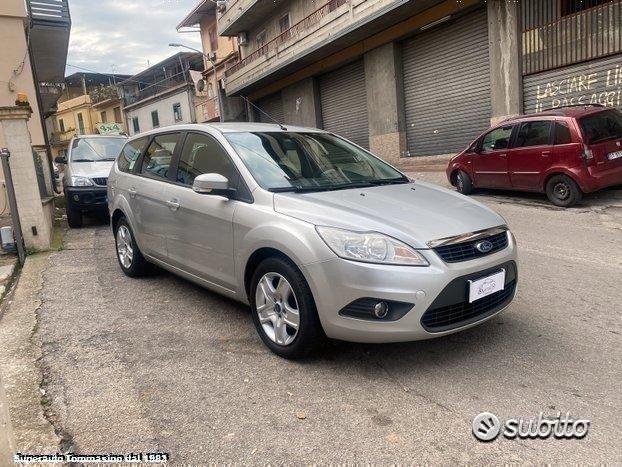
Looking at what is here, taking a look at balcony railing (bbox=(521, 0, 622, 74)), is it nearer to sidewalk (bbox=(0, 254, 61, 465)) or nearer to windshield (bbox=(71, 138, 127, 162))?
windshield (bbox=(71, 138, 127, 162))

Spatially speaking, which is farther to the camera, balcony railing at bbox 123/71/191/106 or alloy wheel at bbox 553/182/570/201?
balcony railing at bbox 123/71/191/106

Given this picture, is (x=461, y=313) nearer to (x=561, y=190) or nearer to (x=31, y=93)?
(x=561, y=190)

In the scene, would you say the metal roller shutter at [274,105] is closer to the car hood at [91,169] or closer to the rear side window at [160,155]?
the car hood at [91,169]

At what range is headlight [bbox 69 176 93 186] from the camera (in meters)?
9.26

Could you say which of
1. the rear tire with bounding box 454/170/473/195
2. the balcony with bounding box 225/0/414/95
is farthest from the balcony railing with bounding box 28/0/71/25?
the rear tire with bounding box 454/170/473/195

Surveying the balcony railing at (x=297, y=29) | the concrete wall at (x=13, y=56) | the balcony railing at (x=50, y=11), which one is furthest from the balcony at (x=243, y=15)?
the concrete wall at (x=13, y=56)

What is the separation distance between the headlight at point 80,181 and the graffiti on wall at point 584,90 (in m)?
10.2

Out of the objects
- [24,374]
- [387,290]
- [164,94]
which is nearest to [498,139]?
[387,290]

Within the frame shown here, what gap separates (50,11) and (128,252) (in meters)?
12.7

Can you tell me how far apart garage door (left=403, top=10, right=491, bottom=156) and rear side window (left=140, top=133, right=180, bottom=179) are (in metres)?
Answer: 10.8

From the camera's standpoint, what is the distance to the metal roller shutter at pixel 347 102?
18.6 meters

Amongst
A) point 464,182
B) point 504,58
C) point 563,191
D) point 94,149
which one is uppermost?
point 504,58

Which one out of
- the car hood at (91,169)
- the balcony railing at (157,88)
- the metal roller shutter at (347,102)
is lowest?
the car hood at (91,169)

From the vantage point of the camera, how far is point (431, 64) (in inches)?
593
